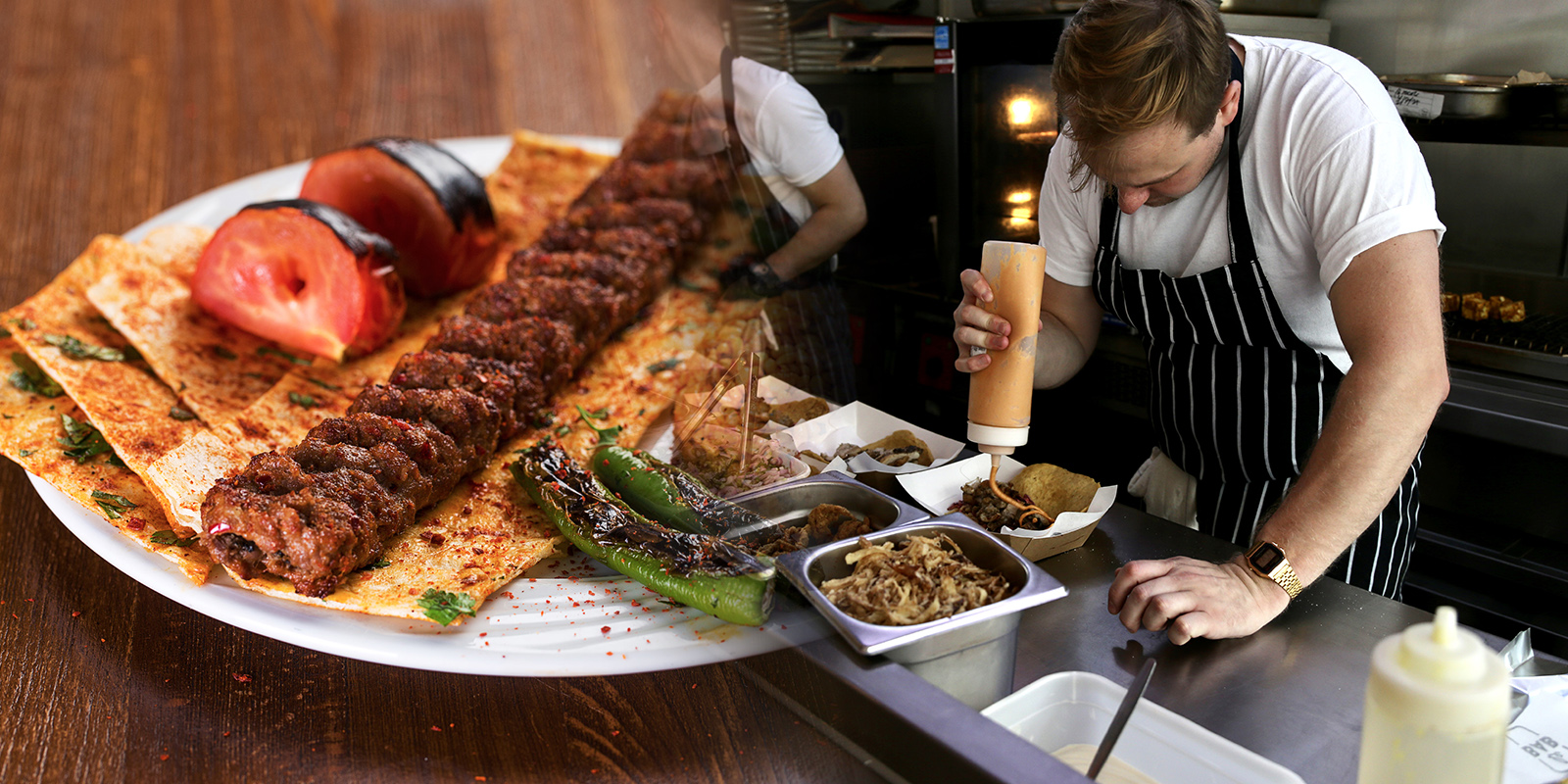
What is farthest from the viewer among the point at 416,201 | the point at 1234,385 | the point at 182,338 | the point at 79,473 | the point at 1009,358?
the point at 416,201

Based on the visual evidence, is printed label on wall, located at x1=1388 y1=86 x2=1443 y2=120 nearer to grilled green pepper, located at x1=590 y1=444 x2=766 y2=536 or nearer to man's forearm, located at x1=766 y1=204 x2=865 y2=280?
man's forearm, located at x1=766 y1=204 x2=865 y2=280

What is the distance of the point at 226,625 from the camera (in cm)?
131

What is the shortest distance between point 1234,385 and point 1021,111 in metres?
0.51

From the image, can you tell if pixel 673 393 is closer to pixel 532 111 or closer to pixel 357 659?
pixel 357 659

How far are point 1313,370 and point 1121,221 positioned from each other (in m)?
0.34

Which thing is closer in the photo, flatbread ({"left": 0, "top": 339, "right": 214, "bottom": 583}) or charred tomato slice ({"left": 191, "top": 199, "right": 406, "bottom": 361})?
flatbread ({"left": 0, "top": 339, "right": 214, "bottom": 583})

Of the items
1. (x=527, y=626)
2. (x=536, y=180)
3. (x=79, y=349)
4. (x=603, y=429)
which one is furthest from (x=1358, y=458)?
(x=536, y=180)

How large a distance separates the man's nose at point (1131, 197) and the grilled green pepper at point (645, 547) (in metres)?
0.57

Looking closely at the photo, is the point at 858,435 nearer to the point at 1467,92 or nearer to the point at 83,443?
the point at 1467,92

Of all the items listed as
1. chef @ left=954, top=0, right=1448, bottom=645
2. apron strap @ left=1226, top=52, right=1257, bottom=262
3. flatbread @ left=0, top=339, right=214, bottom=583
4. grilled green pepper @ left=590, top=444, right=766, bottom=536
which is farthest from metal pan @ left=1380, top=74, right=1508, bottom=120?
flatbread @ left=0, top=339, right=214, bottom=583

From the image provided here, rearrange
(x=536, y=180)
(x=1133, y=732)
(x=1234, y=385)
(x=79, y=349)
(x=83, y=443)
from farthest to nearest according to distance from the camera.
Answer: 1. (x=536, y=180)
2. (x=79, y=349)
3. (x=83, y=443)
4. (x=1234, y=385)
5. (x=1133, y=732)

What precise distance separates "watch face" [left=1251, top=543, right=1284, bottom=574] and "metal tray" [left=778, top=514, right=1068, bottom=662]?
12.5 inches

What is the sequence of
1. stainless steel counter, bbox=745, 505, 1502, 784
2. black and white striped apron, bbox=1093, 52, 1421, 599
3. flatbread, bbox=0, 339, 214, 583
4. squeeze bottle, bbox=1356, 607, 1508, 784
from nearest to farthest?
squeeze bottle, bbox=1356, 607, 1508, 784 < stainless steel counter, bbox=745, 505, 1502, 784 < black and white striped apron, bbox=1093, 52, 1421, 599 < flatbread, bbox=0, 339, 214, 583

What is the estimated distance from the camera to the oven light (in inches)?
43.3
